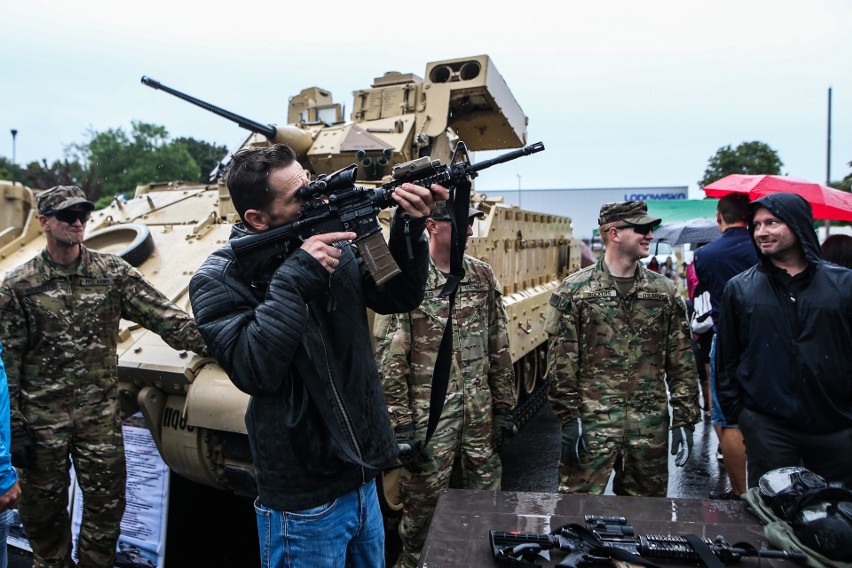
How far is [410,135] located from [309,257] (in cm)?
521

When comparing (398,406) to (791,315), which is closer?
(791,315)

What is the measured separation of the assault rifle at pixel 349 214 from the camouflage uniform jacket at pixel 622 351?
156cm

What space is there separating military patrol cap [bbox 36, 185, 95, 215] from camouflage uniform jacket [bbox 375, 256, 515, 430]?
6.03 feet

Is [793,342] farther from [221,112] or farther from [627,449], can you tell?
[221,112]

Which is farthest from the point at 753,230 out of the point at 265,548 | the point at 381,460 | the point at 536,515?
the point at 265,548

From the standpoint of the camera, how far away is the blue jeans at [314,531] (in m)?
2.02

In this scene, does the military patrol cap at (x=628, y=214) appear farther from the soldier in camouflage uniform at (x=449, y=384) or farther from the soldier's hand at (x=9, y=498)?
the soldier's hand at (x=9, y=498)

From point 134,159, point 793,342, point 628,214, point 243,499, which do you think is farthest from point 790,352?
point 134,159

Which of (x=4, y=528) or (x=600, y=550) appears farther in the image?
(x=4, y=528)

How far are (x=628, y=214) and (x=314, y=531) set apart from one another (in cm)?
252

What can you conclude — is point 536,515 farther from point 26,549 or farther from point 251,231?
point 26,549

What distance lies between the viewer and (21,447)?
136 inches

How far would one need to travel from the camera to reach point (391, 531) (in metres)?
4.95

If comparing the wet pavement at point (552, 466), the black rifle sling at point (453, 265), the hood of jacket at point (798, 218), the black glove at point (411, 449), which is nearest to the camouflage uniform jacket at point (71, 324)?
the black glove at point (411, 449)
